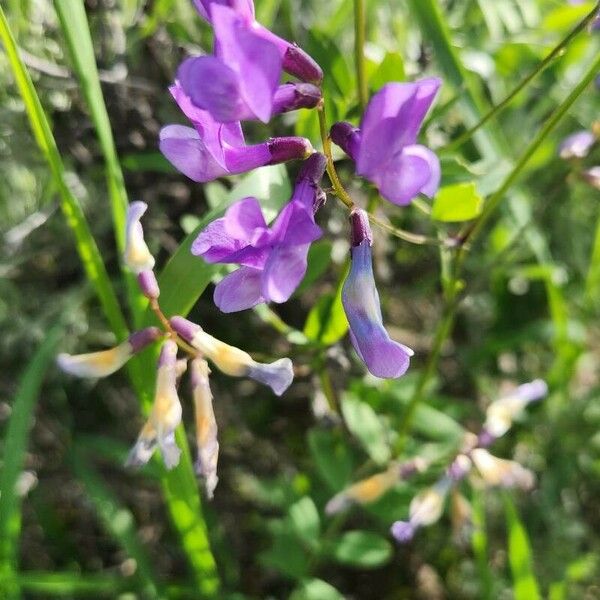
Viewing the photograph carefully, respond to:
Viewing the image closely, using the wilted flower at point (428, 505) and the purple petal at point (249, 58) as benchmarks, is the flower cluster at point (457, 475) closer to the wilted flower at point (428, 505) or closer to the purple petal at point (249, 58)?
the wilted flower at point (428, 505)

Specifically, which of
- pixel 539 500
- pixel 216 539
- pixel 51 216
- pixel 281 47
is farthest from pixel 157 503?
pixel 281 47

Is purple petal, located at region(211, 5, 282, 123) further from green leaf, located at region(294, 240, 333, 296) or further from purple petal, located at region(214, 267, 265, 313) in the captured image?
green leaf, located at region(294, 240, 333, 296)

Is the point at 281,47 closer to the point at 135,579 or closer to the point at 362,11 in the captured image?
the point at 362,11

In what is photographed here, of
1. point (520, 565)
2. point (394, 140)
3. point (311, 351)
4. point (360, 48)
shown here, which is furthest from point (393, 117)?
point (520, 565)

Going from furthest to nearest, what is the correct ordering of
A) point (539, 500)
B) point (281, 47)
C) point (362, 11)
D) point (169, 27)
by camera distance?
point (539, 500)
point (169, 27)
point (362, 11)
point (281, 47)

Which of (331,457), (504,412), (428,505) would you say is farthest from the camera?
(331,457)

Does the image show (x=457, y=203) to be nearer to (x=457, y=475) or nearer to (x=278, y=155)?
(x=278, y=155)

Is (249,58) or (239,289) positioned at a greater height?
(249,58)
